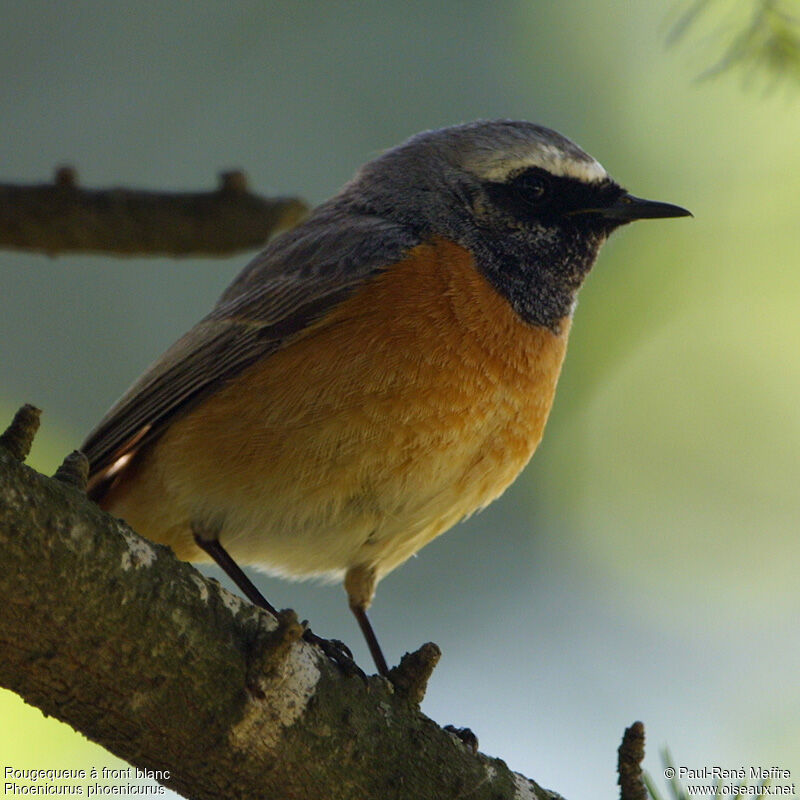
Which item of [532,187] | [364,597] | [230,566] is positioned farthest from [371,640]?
[532,187]

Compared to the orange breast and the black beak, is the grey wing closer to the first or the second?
the orange breast

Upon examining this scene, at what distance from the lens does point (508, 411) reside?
15.0 feet

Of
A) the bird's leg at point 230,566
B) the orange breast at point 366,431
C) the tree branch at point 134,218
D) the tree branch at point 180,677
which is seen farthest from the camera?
the bird's leg at point 230,566

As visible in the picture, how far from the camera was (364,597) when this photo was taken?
Answer: 5.20m

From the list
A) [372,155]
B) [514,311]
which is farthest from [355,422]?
[372,155]

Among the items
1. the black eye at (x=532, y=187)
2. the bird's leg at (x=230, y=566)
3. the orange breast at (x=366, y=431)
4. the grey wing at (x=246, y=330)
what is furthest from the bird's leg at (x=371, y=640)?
the black eye at (x=532, y=187)

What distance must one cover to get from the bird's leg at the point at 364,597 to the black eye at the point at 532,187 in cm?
193

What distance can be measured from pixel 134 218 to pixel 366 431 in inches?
53.9

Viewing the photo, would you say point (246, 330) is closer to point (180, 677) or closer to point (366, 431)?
point (366, 431)

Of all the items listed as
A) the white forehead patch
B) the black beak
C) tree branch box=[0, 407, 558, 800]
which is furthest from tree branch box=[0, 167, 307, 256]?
tree branch box=[0, 407, 558, 800]

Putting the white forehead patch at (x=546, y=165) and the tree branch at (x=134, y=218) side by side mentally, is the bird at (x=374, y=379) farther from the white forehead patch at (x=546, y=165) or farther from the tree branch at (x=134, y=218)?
the tree branch at (x=134, y=218)

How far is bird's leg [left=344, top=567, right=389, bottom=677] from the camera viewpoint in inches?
203

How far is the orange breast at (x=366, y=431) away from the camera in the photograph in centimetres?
427

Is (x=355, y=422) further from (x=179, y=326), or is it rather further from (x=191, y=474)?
(x=179, y=326)
